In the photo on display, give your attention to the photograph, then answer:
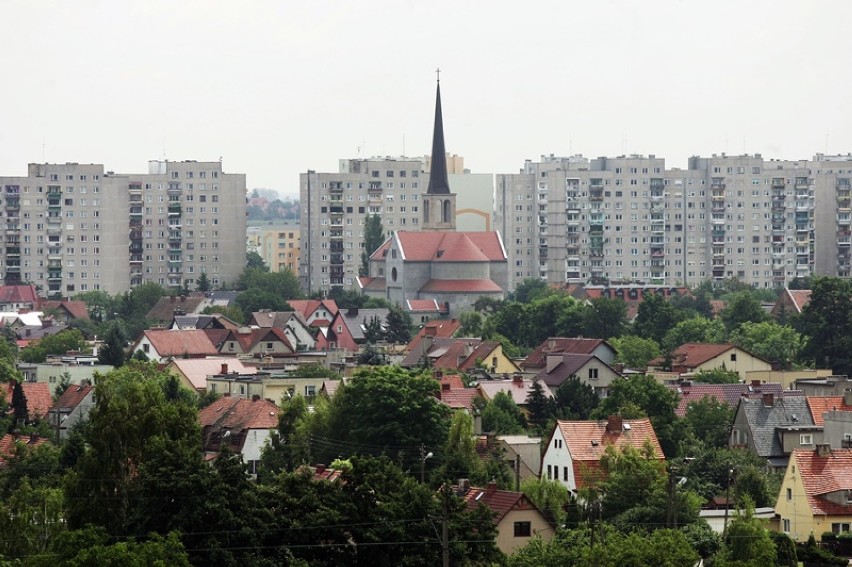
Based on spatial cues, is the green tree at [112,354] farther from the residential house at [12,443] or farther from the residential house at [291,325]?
the residential house at [12,443]

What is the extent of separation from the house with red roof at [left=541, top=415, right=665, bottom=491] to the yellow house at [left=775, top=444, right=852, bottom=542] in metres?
5.75

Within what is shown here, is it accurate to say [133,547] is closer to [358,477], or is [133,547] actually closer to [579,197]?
[358,477]

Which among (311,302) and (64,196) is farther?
(64,196)

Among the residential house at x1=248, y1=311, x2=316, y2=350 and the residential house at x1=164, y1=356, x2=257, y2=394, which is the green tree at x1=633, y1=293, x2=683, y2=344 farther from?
the residential house at x1=164, y1=356, x2=257, y2=394

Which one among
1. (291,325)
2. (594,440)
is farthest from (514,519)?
(291,325)

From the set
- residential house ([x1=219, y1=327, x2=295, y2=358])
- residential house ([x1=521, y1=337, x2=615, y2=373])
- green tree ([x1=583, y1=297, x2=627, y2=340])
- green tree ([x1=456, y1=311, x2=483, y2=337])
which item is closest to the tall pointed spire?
green tree ([x1=456, y1=311, x2=483, y2=337])

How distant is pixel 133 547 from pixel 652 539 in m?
10.9

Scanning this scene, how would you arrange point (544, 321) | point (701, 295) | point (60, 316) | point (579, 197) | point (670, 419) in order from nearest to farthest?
1. point (670, 419)
2. point (544, 321)
3. point (60, 316)
4. point (701, 295)
5. point (579, 197)

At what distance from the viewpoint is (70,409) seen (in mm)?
78000

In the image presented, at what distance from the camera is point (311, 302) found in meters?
148

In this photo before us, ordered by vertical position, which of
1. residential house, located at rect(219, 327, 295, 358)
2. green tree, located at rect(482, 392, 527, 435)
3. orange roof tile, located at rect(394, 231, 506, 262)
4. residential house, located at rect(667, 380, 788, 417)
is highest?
orange roof tile, located at rect(394, 231, 506, 262)

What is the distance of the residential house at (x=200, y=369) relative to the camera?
284 ft

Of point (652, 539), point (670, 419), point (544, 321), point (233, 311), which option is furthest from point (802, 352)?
point (652, 539)

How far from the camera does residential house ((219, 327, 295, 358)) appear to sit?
107 metres
